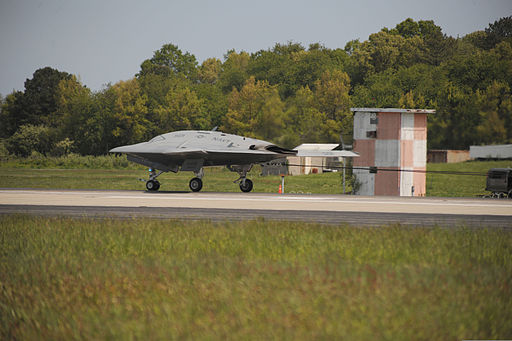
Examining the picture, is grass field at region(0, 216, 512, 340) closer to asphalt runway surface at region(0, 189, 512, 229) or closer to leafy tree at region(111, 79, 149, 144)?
asphalt runway surface at region(0, 189, 512, 229)

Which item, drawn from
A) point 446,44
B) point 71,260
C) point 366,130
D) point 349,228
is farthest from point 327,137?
point 446,44

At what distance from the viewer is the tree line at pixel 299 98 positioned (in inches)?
992

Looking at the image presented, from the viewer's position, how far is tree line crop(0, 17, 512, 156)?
82.6 feet

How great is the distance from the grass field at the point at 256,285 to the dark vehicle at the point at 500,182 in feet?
46.9

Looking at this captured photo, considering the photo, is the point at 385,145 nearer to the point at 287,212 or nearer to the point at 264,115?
the point at 264,115

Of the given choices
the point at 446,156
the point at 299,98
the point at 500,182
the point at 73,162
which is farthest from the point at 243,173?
the point at 73,162

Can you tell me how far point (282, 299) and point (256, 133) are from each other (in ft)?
86.3

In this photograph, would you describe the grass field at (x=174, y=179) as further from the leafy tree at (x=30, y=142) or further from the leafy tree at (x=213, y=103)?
the leafy tree at (x=213, y=103)

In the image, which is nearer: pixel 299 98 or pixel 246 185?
pixel 246 185

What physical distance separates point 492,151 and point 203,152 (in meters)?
12.9

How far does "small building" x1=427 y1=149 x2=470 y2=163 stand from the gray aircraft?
6.40m

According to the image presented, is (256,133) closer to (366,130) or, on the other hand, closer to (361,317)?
(366,130)

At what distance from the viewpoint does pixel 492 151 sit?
2173 cm

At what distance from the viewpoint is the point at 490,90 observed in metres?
23.1
